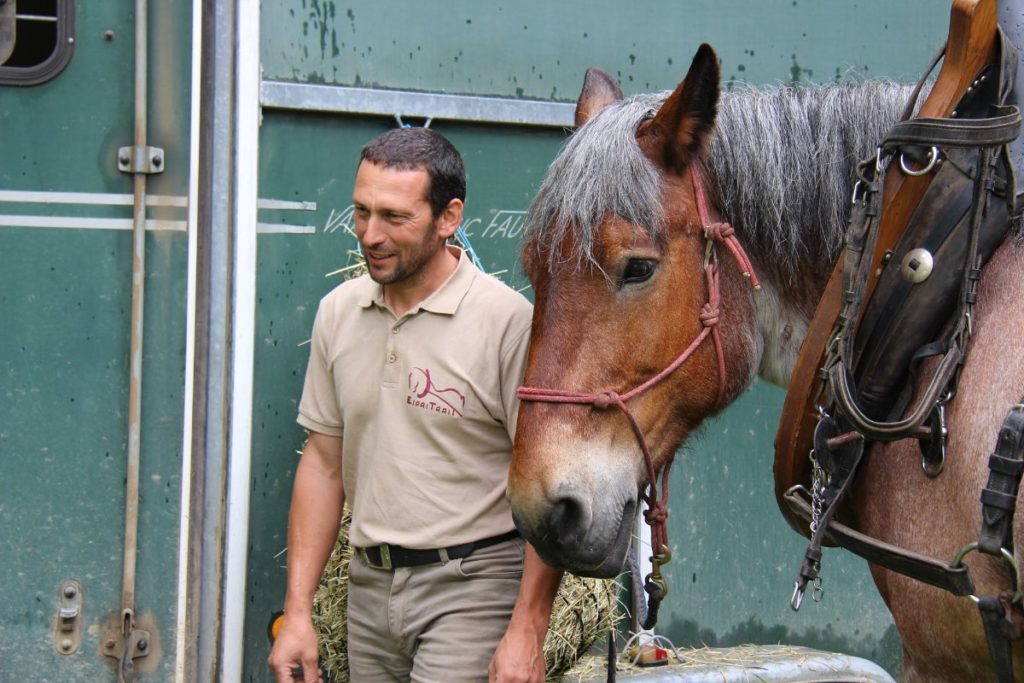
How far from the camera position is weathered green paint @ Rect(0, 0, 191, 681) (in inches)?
113

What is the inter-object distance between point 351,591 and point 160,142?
1.24 meters

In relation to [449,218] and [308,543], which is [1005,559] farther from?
[308,543]

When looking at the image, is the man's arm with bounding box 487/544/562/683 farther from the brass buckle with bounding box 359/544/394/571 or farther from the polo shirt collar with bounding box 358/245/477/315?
the polo shirt collar with bounding box 358/245/477/315

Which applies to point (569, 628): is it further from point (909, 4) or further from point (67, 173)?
point (909, 4)

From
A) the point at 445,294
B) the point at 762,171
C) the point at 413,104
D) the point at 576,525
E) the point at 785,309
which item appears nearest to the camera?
the point at 576,525

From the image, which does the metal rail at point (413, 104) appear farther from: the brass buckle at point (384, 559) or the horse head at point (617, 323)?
the brass buckle at point (384, 559)

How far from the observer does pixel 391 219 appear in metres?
2.42

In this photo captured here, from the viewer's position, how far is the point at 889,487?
1919 millimetres

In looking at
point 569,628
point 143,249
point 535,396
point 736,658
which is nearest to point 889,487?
point 535,396

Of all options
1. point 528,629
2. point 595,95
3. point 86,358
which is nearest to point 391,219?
point 595,95

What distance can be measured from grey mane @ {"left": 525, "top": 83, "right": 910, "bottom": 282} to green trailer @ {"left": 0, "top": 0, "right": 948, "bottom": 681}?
1.05 metres

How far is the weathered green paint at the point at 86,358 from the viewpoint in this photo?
2.87 m

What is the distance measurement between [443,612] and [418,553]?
133 mm

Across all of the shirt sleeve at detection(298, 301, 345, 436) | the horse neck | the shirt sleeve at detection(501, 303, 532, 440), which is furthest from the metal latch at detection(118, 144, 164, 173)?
the horse neck
